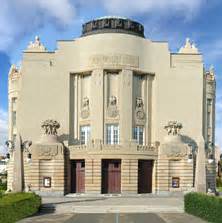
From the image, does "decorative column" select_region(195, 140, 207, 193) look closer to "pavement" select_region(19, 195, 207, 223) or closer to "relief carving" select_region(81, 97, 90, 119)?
"pavement" select_region(19, 195, 207, 223)

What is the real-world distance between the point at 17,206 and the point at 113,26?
34752mm

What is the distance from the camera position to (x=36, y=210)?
37844 millimetres

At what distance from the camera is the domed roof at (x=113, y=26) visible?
62719 millimetres

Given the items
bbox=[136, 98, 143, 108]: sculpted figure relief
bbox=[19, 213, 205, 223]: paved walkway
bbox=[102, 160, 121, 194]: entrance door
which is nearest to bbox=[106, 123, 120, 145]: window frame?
bbox=[102, 160, 121, 194]: entrance door

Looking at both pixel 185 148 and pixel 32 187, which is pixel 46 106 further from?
pixel 185 148

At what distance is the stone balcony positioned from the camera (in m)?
58.7

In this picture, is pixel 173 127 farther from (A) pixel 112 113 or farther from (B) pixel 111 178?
(B) pixel 111 178

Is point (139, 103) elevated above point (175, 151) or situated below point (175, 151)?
above

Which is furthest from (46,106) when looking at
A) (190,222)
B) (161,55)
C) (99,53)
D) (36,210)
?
(190,222)

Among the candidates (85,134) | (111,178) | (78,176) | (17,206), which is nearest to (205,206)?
(17,206)

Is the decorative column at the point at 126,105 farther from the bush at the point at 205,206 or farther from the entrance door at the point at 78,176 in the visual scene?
the bush at the point at 205,206

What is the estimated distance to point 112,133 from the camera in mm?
61969

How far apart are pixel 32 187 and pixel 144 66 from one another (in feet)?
60.5

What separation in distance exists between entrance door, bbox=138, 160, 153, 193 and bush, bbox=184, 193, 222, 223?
22.4 metres
